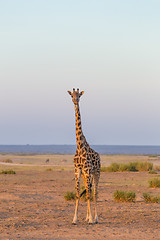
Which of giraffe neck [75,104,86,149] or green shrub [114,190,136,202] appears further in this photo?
green shrub [114,190,136,202]

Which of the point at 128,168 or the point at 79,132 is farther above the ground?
the point at 79,132

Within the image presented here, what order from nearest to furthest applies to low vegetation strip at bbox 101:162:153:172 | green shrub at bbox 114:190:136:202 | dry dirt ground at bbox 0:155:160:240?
dry dirt ground at bbox 0:155:160:240 < green shrub at bbox 114:190:136:202 < low vegetation strip at bbox 101:162:153:172

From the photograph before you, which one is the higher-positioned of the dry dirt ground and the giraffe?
the giraffe

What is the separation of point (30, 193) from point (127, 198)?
17.5 ft

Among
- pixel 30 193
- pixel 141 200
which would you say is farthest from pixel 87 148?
Answer: pixel 30 193

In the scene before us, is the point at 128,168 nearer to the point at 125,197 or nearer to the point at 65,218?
the point at 125,197

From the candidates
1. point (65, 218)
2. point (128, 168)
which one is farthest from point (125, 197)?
point (128, 168)

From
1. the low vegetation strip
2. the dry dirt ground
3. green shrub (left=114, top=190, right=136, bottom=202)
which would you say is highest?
the low vegetation strip

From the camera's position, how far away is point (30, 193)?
21.9m

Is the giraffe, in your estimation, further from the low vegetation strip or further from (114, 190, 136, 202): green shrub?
the low vegetation strip

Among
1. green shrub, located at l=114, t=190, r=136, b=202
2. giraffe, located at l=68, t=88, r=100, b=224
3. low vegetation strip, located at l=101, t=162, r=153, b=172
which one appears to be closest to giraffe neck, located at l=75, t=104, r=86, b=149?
giraffe, located at l=68, t=88, r=100, b=224

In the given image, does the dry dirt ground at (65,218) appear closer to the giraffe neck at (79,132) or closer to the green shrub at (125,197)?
the green shrub at (125,197)

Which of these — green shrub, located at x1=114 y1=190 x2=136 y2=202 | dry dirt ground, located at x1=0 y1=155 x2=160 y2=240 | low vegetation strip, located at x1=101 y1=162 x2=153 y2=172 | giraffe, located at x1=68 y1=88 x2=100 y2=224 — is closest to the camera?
dry dirt ground, located at x1=0 y1=155 x2=160 y2=240

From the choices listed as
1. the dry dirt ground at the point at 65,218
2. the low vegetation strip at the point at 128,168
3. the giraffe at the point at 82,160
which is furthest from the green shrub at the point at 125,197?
the low vegetation strip at the point at 128,168
